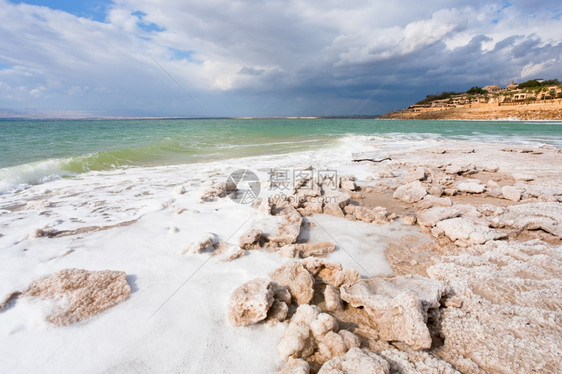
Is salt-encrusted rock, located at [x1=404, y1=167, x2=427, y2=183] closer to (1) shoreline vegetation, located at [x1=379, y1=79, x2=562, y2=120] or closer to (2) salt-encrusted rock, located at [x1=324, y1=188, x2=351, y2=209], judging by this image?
(2) salt-encrusted rock, located at [x1=324, y1=188, x2=351, y2=209]

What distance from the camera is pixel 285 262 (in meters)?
2.93

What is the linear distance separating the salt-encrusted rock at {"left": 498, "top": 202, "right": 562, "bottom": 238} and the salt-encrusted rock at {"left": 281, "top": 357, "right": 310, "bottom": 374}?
379cm

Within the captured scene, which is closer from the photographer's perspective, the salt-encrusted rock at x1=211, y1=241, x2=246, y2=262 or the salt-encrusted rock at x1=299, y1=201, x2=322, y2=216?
the salt-encrusted rock at x1=211, y1=241, x2=246, y2=262

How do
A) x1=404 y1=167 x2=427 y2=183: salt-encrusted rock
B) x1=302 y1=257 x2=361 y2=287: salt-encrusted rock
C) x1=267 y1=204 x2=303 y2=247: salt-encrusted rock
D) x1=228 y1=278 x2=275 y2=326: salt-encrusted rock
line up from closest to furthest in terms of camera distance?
x1=228 y1=278 x2=275 y2=326: salt-encrusted rock < x1=302 y1=257 x2=361 y2=287: salt-encrusted rock < x1=267 y1=204 x2=303 y2=247: salt-encrusted rock < x1=404 y1=167 x2=427 y2=183: salt-encrusted rock

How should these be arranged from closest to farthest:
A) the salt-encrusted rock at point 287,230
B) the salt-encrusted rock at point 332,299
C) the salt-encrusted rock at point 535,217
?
the salt-encrusted rock at point 332,299 → the salt-encrusted rock at point 287,230 → the salt-encrusted rock at point 535,217

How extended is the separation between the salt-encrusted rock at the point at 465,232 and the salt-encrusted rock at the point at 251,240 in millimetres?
2608

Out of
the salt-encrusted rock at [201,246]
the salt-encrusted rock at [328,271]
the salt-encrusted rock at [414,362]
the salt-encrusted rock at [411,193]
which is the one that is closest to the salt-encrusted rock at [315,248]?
the salt-encrusted rock at [328,271]

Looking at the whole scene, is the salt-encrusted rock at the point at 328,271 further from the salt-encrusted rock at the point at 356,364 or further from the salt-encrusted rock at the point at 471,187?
the salt-encrusted rock at the point at 471,187

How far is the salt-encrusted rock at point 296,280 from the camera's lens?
7.71 feet

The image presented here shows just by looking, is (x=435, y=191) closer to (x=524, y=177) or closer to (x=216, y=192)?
(x=524, y=177)

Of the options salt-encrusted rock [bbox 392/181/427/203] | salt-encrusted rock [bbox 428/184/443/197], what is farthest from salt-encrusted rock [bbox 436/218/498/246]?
salt-encrusted rock [bbox 428/184/443/197]

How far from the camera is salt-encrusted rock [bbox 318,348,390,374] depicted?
1.51m

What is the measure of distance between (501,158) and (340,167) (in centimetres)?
550

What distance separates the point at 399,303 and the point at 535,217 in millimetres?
A: 3371
